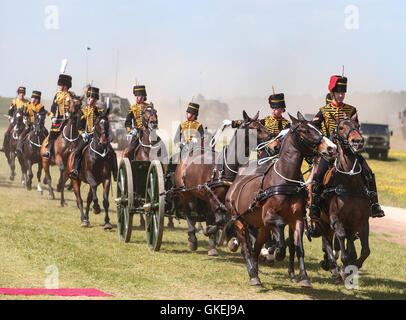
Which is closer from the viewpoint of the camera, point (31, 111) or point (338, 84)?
point (338, 84)

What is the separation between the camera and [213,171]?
12.7 metres

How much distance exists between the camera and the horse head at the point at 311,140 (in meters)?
9.16

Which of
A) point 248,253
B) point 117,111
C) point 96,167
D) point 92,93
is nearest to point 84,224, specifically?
point 96,167

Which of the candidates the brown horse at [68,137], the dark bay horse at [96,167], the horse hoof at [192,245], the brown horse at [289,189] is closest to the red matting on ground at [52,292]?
the brown horse at [289,189]

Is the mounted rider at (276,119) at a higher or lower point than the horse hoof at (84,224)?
higher

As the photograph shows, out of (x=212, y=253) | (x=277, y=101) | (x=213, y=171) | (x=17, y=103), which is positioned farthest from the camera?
(x=17, y=103)

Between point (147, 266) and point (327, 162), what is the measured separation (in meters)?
3.52

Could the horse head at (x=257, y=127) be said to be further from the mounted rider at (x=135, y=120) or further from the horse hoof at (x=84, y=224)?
the horse hoof at (x=84, y=224)

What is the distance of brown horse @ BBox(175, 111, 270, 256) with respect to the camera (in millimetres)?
11547

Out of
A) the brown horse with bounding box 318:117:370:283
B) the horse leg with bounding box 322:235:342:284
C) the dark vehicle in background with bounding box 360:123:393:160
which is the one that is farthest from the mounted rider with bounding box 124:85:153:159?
the dark vehicle in background with bounding box 360:123:393:160

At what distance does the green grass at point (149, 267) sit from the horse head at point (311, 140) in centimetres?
212

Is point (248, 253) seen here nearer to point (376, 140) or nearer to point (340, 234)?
point (340, 234)

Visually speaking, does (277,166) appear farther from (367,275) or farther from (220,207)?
(367,275)
